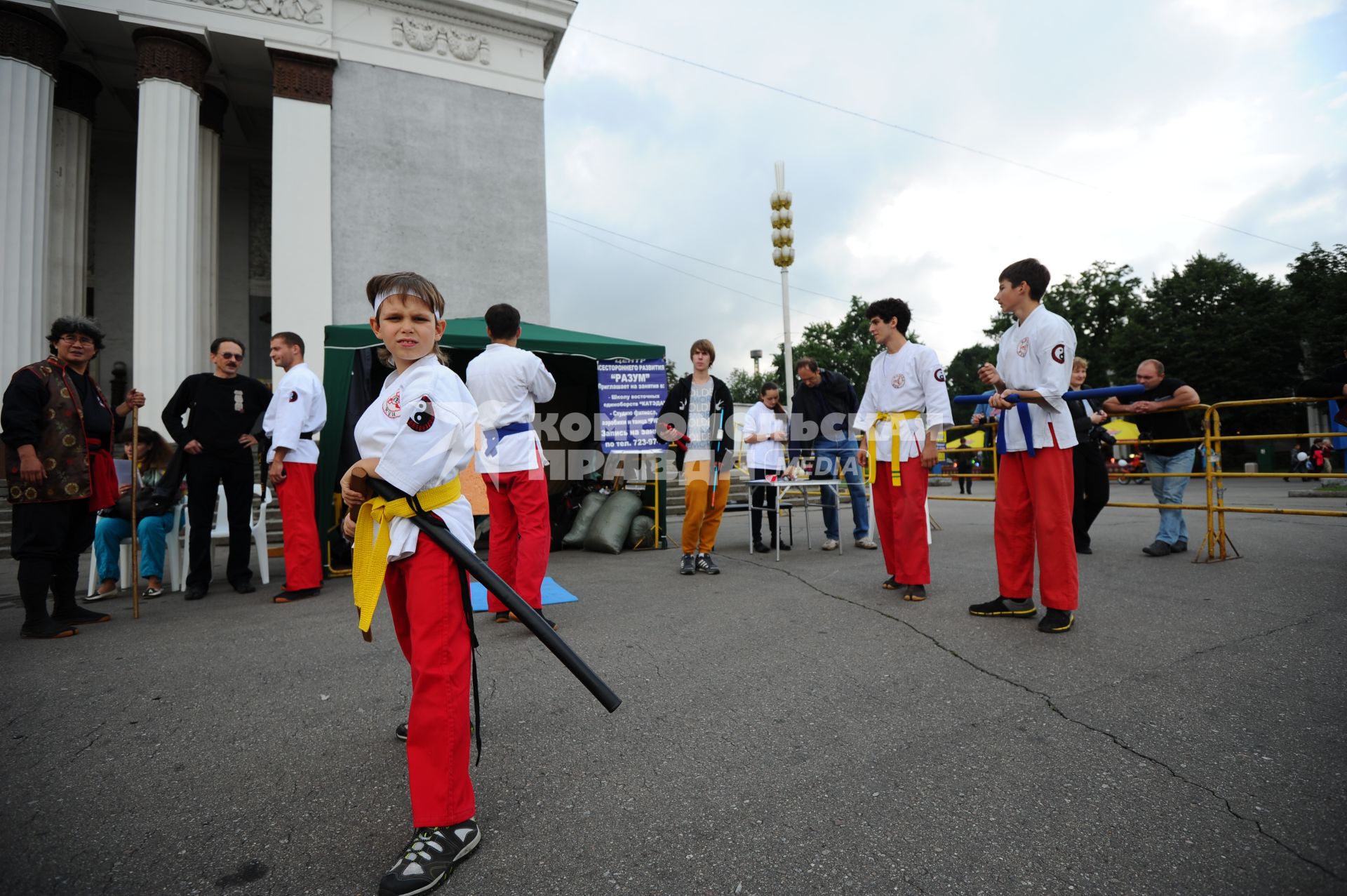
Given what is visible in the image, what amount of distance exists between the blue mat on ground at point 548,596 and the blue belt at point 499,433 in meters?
1.12

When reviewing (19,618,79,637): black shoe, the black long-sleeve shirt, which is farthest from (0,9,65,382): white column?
(19,618,79,637): black shoe

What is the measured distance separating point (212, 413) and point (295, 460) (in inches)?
32.4

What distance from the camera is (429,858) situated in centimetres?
172

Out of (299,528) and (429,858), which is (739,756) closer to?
(429,858)

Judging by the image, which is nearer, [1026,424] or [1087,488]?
[1026,424]

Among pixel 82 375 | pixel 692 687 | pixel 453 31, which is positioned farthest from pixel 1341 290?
pixel 82 375

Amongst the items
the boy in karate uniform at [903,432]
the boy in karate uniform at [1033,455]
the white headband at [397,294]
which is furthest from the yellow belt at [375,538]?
the boy in karate uniform at [903,432]

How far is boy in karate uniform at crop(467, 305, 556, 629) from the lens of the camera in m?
4.20

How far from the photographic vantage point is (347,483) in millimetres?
1945

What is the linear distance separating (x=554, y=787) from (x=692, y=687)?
39.5 inches

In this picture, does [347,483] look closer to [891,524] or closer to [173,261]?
[891,524]

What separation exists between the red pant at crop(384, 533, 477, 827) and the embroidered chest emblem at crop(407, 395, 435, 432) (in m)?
0.33

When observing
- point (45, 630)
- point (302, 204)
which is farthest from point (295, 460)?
point (302, 204)

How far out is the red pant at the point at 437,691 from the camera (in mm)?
1828
